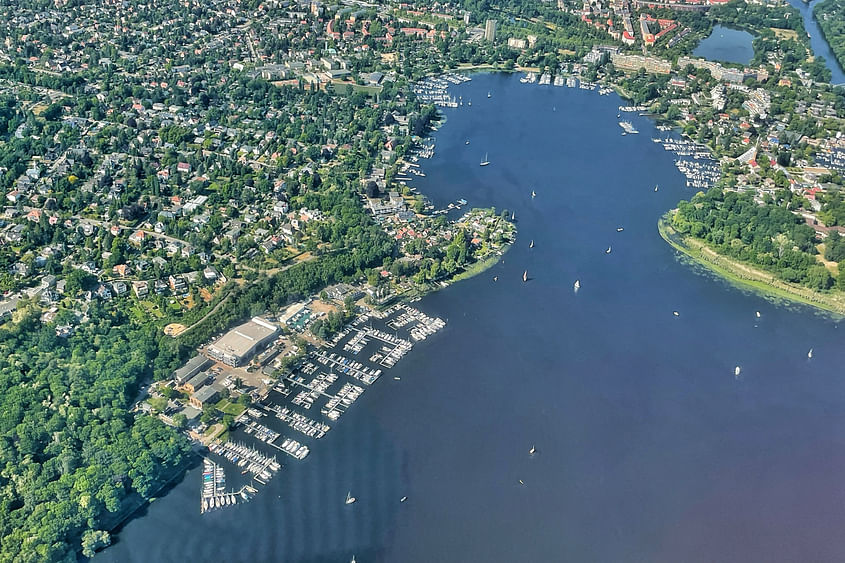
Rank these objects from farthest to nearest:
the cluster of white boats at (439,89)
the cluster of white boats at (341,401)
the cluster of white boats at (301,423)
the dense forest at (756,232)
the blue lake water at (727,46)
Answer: the blue lake water at (727,46), the cluster of white boats at (439,89), the dense forest at (756,232), the cluster of white boats at (341,401), the cluster of white boats at (301,423)

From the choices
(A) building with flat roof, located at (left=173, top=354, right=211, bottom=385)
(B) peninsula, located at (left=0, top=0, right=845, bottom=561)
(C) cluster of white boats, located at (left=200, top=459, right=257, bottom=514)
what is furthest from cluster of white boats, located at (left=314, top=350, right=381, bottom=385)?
(C) cluster of white boats, located at (left=200, top=459, right=257, bottom=514)

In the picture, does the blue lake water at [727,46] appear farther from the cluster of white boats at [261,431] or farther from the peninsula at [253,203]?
the cluster of white boats at [261,431]

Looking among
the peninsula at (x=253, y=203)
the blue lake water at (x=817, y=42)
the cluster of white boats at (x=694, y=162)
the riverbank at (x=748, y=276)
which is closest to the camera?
the peninsula at (x=253, y=203)

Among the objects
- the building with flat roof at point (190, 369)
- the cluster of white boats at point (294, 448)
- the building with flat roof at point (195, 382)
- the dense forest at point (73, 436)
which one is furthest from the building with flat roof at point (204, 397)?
the cluster of white boats at point (294, 448)

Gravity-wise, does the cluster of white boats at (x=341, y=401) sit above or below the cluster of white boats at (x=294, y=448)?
above

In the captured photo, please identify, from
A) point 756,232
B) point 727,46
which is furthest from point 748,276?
point 727,46

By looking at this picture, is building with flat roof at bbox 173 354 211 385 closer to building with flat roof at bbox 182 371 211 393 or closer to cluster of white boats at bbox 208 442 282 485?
building with flat roof at bbox 182 371 211 393

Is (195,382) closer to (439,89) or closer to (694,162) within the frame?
(694,162)
